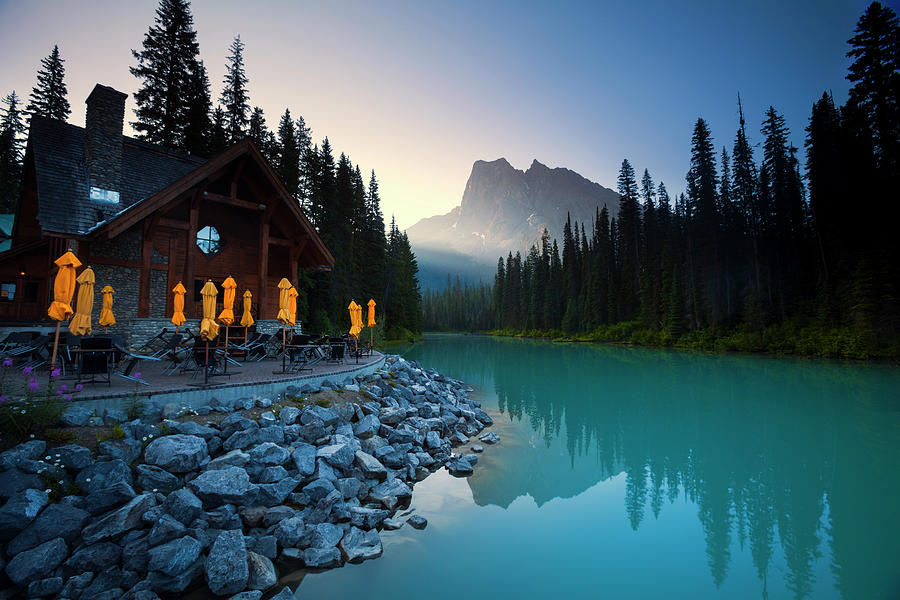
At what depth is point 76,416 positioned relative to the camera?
204 inches

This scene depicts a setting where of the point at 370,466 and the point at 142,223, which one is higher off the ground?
the point at 142,223

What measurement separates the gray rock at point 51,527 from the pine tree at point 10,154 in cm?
3469

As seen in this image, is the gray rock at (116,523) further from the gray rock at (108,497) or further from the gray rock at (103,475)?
the gray rock at (103,475)

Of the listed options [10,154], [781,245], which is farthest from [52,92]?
[781,245]

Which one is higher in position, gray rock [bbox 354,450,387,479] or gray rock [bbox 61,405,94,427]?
gray rock [bbox 61,405,94,427]

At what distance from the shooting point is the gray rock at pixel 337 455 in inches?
238

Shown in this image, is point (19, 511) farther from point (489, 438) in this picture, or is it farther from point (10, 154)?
point (10, 154)

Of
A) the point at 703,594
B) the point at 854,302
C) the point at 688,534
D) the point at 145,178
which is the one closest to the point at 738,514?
the point at 688,534

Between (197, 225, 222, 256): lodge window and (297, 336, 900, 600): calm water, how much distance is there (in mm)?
11993

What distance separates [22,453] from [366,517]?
4079mm

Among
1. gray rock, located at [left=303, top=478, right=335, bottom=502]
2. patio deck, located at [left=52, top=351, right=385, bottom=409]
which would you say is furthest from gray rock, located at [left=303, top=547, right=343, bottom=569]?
patio deck, located at [left=52, top=351, right=385, bottom=409]

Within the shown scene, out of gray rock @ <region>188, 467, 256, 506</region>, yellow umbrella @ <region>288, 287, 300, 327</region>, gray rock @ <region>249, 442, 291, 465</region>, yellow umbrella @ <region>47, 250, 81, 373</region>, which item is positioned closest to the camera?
gray rock @ <region>188, 467, 256, 506</region>

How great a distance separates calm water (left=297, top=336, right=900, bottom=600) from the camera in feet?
13.6

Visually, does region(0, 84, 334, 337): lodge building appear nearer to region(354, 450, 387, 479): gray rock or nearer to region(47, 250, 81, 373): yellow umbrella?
region(47, 250, 81, 373): yellow umbrella
